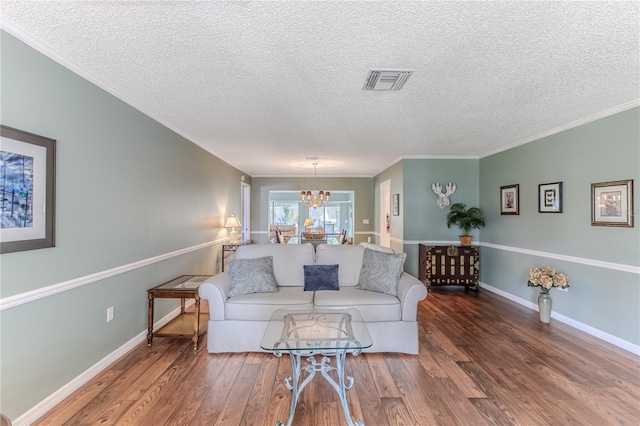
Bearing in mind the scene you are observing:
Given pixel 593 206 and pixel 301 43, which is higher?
pixel 301 43

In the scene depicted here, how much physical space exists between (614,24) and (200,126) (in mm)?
3851

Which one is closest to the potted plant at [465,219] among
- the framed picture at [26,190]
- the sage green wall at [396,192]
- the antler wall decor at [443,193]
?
the antler wall decor at [443,193]

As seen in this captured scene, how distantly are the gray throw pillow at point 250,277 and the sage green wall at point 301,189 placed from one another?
5.20 metres

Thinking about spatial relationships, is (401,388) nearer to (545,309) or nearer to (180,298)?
(180,298)

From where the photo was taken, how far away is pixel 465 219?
203 inches

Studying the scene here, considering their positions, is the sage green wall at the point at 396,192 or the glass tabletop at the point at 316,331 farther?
the sage green wall at the point at 396,192

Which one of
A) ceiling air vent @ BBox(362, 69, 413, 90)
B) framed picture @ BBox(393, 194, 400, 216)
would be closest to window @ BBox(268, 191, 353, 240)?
framed picture @ BBox(393, 194, 400, 216)

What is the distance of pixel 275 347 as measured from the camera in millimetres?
1877

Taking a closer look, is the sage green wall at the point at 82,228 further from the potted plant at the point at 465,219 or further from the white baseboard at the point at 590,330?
the white baseboard at the point at 590,330

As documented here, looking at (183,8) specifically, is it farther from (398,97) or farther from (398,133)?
(398,133)

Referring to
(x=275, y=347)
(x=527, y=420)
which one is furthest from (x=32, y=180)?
(x=527, y=420)

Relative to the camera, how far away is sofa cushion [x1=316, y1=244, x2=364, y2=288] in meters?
3.40

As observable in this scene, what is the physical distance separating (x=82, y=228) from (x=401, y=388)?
9.27 feet

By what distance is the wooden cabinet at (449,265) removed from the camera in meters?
5.09
